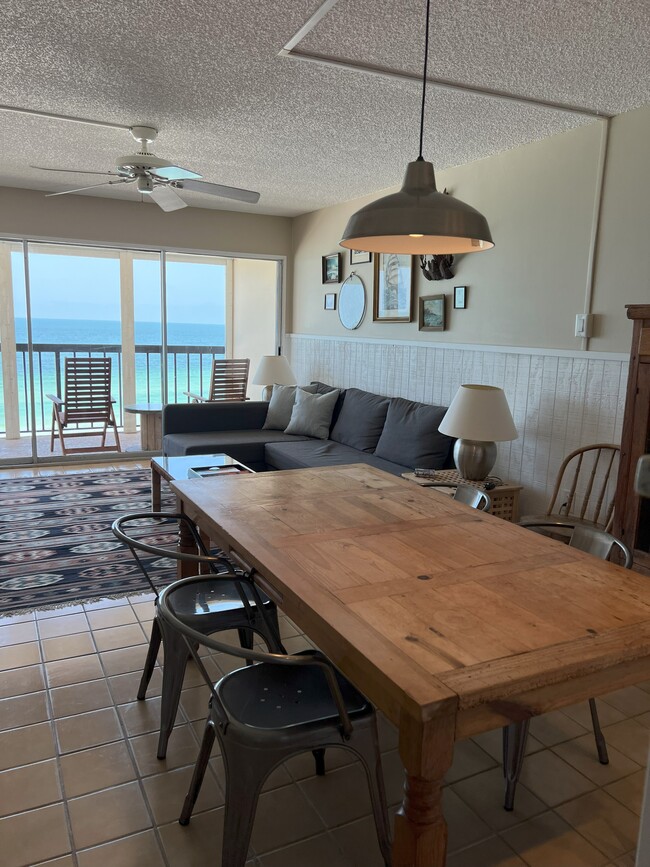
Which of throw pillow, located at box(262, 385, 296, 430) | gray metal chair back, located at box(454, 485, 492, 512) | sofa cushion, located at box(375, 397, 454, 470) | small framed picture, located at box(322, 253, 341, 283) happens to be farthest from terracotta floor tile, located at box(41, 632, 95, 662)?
small framed picture, located at box(322, 253, 341, 283)

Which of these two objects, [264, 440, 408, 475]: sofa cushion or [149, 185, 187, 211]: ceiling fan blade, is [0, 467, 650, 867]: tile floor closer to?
[264, 440, 408, 475]: sofa cushion

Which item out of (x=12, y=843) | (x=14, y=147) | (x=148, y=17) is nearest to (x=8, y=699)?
(x=12, y=843)

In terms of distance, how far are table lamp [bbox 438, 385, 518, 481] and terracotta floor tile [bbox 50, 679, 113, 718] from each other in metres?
2.12

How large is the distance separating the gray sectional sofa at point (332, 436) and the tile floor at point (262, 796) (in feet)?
6.67

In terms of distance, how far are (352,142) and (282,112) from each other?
25.6 inches

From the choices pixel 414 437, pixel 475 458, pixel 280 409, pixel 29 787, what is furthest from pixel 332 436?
pixel 29 787

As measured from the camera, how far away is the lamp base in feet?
11.2

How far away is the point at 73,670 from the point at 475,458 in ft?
7.33

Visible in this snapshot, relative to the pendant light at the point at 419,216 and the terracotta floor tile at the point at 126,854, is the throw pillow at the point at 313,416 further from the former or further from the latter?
the terracotta floor tile at the point at 126,854

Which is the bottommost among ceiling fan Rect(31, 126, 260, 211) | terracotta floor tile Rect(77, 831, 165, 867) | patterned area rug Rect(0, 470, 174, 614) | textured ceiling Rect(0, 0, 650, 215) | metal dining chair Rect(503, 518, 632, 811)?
terracotta floor tile Rect(77, 831, 165, 867)

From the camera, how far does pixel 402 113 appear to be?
3.15 m

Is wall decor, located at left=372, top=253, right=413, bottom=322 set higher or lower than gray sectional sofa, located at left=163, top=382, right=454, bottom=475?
higher

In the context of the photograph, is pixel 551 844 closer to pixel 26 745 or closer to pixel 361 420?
pixel 26 745

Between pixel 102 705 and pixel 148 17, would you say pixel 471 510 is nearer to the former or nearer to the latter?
pixel 102 705
